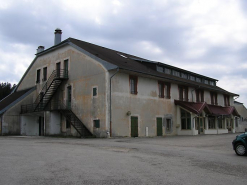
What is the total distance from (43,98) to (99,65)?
9.06m

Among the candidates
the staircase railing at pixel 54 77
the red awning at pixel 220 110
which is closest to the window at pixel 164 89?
the red awning at pixel 220 110

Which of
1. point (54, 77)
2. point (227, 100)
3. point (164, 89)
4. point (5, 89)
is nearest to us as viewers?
point (164, 89)

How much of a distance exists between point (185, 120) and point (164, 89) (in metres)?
4.50

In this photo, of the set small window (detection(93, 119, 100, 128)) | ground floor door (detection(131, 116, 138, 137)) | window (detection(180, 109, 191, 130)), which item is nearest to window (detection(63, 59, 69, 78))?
small window (detection(93, 119, 100, 128))

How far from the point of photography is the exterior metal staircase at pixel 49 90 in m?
28.3

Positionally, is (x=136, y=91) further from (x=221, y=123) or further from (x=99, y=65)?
(x=221, y=123)

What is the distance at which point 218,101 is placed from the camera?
3919cm

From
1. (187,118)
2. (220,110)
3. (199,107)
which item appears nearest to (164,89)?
(187,118)

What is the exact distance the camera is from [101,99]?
2356 cm

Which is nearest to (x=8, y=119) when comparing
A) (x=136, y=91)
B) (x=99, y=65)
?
(x=99, y=65)

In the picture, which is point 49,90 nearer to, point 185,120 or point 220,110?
point 185,120

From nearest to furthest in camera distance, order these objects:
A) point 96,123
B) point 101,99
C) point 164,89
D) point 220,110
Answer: point 101,99, point 96,123, point 164,89, point 220,110

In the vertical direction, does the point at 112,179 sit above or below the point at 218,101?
below

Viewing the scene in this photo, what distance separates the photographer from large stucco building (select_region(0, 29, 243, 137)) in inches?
935
